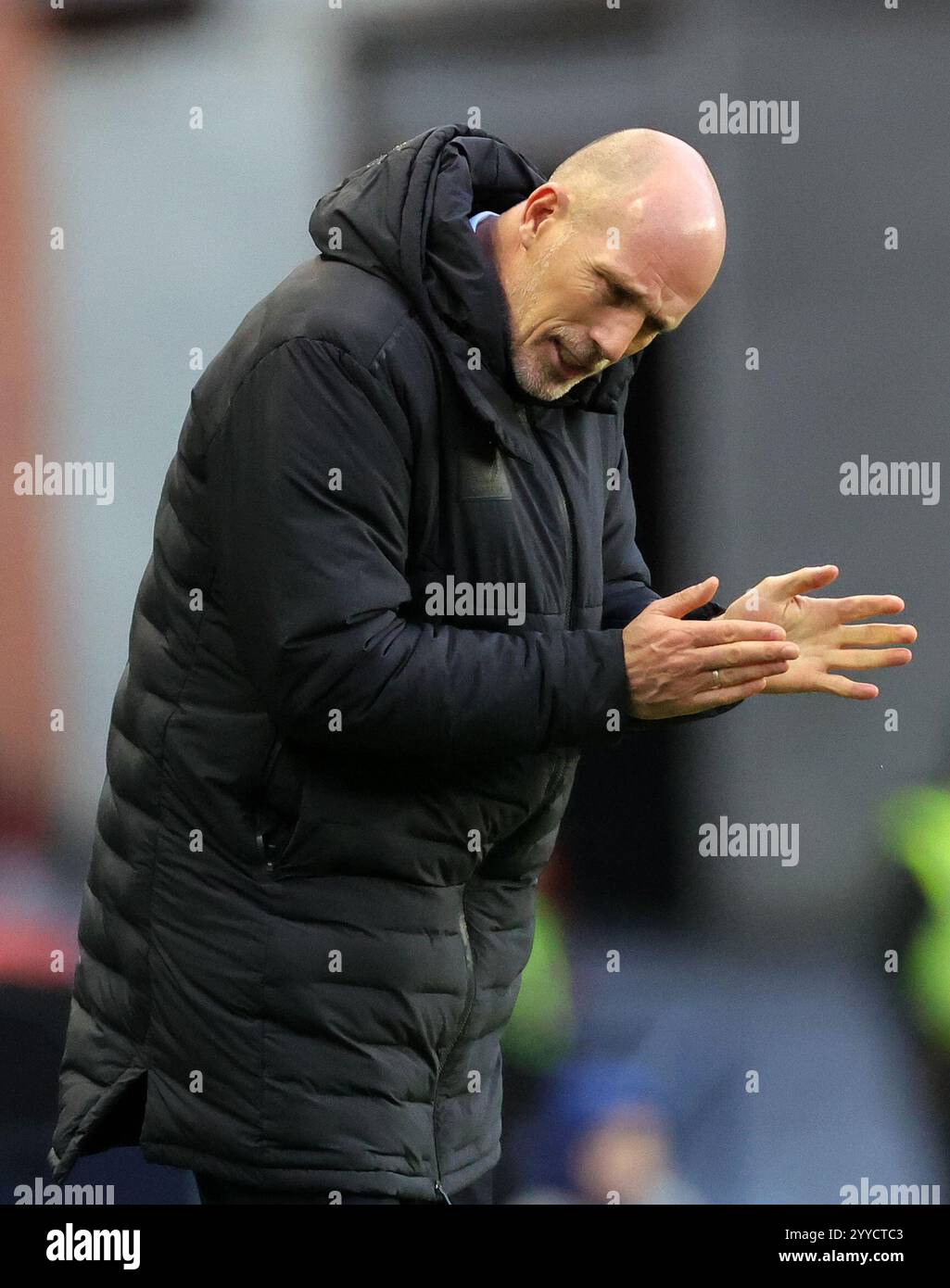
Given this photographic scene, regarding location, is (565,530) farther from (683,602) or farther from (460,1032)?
(460,1032)

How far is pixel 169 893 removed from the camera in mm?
1880

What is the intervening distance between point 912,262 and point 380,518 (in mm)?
1462

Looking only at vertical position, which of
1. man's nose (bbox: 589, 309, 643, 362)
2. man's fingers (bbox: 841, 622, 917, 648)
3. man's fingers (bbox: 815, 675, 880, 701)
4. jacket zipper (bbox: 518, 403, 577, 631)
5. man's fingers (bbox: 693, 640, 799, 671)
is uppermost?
man's nose (bbox: 589, 309, 643, 362)

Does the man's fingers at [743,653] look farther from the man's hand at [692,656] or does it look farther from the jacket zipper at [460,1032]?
the jacket zipper at [460,1032]

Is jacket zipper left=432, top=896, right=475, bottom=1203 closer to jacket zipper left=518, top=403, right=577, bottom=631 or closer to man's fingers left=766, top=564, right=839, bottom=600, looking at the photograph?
jacket zipper left=518, top=403, right=577, bottom=631

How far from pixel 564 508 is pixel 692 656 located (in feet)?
0.85

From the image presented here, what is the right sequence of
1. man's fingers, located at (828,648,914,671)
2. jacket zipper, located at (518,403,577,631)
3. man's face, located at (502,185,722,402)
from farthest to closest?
man's fingers, located at (828,648,914,671) < jacket zipper, located at (518,403,577,631) < man's face, located at (502,185,722,402)

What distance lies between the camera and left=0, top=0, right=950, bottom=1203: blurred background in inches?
107

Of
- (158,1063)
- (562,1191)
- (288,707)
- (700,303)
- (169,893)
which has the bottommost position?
(562,1191)

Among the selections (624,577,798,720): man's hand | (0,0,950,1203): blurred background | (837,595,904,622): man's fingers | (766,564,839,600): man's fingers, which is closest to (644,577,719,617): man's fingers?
(624,577,798,720): man's hand

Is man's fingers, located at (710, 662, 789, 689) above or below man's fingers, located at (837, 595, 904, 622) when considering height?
below

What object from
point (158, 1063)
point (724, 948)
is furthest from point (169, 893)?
point (724, 948)

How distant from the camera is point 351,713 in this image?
5.61 ft

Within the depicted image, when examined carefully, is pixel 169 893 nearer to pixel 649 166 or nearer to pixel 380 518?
pixel 380 518
